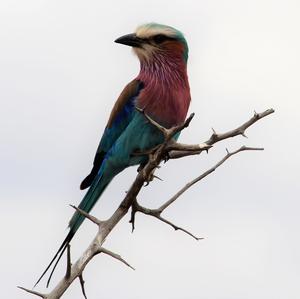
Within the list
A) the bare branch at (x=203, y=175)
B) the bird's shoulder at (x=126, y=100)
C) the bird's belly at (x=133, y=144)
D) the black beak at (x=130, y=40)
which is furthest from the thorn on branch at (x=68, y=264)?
the black beak at (x=130, y=40)

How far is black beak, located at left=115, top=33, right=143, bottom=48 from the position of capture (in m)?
7.64

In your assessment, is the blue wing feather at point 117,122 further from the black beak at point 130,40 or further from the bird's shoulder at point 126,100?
the black beak at point 130,40

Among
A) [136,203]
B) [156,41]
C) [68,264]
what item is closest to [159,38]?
[156,41]

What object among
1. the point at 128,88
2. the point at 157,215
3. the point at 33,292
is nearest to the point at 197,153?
the point at 157,215

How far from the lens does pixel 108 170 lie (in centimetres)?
756

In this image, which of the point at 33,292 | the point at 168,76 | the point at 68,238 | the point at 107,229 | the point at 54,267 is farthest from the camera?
the point at 168,76

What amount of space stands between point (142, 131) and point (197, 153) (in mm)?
1520

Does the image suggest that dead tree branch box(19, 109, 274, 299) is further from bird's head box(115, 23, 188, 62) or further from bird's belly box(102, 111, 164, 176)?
bird's head box(115, 23, 188, 62)

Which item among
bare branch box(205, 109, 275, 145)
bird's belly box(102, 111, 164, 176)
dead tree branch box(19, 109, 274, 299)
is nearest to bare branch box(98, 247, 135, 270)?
dead tree branch box(19, 109, 274, 299)

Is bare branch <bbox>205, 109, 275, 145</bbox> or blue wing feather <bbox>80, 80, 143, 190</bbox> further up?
bare branch <bbox>205, 109, 275, 145</bbox>

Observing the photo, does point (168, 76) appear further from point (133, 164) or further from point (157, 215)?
point (157, 215)

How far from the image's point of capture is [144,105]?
749 centimetres

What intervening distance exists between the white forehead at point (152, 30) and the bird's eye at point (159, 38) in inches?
1.5

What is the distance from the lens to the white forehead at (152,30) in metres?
7.70
